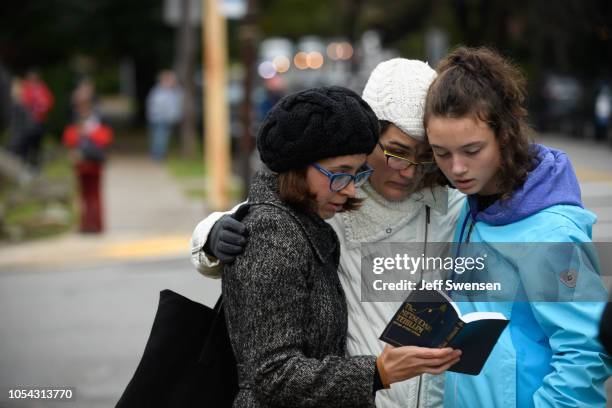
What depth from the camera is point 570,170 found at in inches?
101

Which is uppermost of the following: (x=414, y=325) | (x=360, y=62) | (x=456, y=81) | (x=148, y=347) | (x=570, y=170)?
(x=456, y=81)

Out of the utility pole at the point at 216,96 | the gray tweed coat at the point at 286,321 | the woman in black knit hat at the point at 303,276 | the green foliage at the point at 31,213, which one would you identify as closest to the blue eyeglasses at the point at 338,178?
the woman in black knit hat at the point at 303,276

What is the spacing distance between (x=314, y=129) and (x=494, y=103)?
491 mm

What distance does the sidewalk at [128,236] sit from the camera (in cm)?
1152

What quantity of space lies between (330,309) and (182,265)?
8.63 meters

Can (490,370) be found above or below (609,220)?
below

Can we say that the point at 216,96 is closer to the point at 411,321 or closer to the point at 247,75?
the point at 247,75

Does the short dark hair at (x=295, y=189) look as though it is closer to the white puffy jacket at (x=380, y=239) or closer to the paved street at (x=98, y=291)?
the white puffy jacket at (x=380, y=239)

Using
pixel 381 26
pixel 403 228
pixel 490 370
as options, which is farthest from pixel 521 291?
pixel 381 26

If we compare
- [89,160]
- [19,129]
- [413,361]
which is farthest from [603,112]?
[413,361]

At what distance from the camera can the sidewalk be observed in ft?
37.8

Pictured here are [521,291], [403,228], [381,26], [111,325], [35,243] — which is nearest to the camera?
[521,291]

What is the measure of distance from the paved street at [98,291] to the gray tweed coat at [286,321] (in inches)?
35.4

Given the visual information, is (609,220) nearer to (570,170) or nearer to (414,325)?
(570,170)
